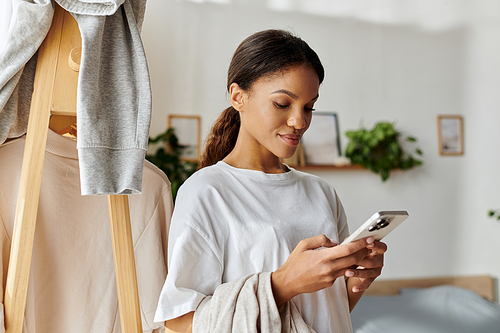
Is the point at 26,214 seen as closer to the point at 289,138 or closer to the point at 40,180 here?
the point at 40,180

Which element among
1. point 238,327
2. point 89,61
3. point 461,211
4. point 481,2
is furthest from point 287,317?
point 481,2

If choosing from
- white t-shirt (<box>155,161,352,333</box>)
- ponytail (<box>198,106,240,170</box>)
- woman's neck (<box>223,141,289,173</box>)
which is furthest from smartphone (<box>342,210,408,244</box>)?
ponytail (<box>198,106,240,170</box>)

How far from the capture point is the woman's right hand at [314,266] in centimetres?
68

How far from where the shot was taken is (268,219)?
835 mm

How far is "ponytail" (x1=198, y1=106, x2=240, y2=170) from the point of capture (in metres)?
1.05

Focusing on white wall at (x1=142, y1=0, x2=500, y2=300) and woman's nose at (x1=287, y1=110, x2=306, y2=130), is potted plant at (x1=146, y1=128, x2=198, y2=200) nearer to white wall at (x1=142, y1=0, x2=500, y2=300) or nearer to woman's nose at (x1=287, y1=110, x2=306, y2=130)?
white wall at (x1=142, y1=0, x2=500, y2=300)

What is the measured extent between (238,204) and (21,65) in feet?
1.68

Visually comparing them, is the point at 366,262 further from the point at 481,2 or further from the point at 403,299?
the point at 481,2

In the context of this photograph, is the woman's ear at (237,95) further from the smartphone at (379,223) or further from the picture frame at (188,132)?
the picture frame at (188,132)

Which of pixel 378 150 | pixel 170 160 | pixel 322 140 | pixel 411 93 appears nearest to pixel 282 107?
pixel 170 160

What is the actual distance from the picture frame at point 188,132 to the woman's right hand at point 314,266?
2146 millimetres

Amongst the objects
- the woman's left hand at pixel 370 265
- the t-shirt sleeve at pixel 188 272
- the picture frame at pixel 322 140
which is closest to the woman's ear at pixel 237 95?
the t-shirt sleeve at pixel 188 272

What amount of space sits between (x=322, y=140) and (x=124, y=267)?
2301 millimetres

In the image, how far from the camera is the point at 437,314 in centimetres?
245
